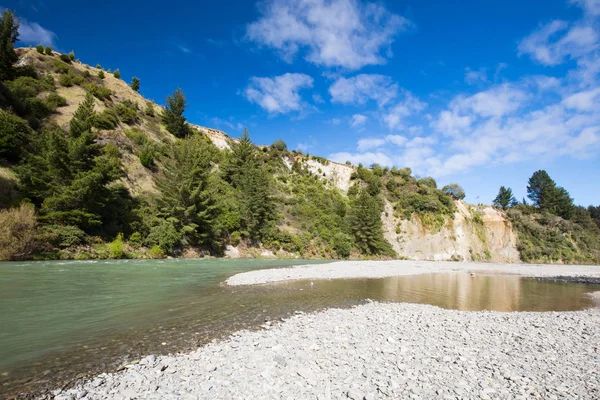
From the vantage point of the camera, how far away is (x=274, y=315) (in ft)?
32.8

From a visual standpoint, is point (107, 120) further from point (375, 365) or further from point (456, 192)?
point (456, 192)

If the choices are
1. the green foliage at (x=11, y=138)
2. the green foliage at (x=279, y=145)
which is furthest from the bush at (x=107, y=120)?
the green foliage at (x=279, y=145)

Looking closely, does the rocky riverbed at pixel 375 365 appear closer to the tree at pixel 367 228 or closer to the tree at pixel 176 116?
the tree at pixel 367 228

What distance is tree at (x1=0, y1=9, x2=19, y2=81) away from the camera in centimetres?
3998

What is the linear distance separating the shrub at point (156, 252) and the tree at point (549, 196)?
305ft

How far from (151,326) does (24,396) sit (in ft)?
12.3

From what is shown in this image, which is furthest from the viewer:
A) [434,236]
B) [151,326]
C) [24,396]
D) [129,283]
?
[434,236]

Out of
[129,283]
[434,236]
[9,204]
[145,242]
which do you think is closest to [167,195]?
[145,242]

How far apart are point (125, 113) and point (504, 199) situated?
306 feet

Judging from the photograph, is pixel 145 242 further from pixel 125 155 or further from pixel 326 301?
pixel 326 301

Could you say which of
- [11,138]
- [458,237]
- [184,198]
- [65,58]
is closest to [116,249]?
[184,198]

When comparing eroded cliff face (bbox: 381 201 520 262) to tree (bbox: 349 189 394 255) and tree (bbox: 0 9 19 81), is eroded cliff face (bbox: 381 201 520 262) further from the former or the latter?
tree (bbox: 0 9 19 81)

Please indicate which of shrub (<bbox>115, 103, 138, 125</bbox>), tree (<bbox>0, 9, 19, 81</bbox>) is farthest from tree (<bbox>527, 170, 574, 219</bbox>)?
tree (<bbox>0, 9, 19, 81</bbox>)

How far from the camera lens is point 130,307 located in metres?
10.0
